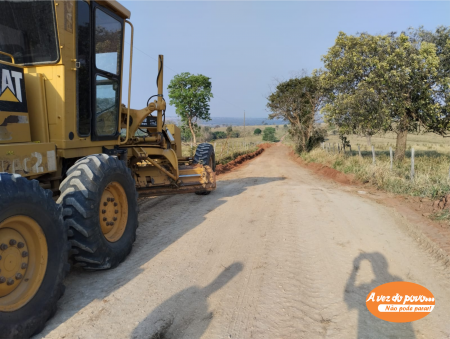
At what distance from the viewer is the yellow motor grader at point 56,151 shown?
2.56 m

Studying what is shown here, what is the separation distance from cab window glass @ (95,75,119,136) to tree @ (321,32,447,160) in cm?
1160

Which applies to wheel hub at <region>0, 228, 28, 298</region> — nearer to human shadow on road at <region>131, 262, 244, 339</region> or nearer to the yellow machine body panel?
the yellow machine body panel

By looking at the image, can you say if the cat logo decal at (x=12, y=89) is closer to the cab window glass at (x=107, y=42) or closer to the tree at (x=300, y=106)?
the cab window glass at (x=107, y=42)

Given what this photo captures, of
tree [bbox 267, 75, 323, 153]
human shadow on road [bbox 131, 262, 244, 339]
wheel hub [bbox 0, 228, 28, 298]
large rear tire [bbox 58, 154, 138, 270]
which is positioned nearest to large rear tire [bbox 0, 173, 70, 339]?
wheel hub [bbox 0, 228, 28, 298]

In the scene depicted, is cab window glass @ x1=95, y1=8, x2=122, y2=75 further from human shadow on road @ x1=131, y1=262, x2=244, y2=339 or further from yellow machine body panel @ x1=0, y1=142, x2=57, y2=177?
human shadow on road @ x1=131, y1=262, x2=244, y2=339

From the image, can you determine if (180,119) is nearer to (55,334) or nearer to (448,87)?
(448,87)

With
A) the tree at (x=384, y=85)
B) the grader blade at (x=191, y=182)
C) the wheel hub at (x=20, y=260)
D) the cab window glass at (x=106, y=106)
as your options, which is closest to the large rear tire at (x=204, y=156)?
the grader blade at (x=191, y=182)

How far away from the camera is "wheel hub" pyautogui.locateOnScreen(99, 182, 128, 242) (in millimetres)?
3908

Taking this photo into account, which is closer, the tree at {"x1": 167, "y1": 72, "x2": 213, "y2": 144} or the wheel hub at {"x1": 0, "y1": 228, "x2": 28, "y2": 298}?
the wheel hub at {"x1": 0, "y1": 228, "x2": 28, "y2": 298}

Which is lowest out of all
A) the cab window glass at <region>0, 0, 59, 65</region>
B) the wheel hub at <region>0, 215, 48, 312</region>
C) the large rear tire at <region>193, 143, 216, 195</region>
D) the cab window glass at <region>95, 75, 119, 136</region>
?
the wheel hub at <region>0, 215, 48, 312</region>

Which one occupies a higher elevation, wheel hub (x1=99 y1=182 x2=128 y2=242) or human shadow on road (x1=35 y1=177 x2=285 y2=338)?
wheel hub (x1=99 y1=182 x2=128 y2=242)

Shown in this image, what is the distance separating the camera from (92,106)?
14.3 ft

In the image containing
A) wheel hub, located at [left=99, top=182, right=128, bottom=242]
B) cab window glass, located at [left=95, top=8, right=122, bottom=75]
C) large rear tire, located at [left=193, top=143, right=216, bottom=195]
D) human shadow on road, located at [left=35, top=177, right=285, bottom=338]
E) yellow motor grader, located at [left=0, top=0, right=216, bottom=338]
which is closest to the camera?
yellow motor grader, located at [left=0, top=0, right=216, bottom=338]

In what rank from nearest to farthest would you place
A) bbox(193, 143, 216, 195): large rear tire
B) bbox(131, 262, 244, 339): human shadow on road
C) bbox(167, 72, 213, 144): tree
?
bbox(131, 262, 244, 339): human shadow on road < bbox(193, 143, 216, 195): large rear tire < bbox(167, 72, 213, 144): tree
